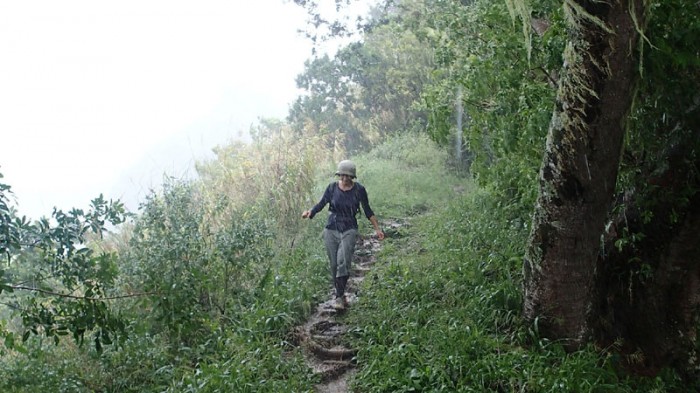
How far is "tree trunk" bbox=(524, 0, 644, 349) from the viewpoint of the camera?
396cm

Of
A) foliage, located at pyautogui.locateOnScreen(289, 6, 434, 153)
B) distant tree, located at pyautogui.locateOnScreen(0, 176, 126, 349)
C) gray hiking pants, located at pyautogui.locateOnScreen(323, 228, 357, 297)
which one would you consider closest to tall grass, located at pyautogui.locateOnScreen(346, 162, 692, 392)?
gray hiking pants, located at pyautogui.locateOnScreen(323, 228, 357, 297)

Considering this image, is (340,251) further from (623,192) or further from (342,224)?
(623,192)

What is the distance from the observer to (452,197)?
498 inches

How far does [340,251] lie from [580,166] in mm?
3054

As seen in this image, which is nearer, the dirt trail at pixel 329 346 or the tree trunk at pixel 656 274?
the tree trunk at pixel 656 274

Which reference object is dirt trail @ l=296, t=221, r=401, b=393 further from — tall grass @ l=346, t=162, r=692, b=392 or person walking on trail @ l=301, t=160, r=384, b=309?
person walking on trail @ l=301, t=160, r=384, b=309

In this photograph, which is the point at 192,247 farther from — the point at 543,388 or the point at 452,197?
the point at 452,197

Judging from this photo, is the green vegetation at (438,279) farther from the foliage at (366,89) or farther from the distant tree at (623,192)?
the foliage at (366,89)

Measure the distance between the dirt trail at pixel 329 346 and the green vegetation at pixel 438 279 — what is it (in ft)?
0.42

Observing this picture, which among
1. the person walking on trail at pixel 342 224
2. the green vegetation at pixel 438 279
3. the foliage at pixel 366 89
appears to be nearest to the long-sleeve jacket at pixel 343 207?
the person walking on trail at pixel 342 224

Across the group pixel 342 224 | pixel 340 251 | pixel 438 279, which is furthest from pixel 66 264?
pixel 438 279

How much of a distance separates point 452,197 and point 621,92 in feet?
28.1

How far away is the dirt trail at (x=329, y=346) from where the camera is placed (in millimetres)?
5277

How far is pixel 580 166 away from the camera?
434 cm
